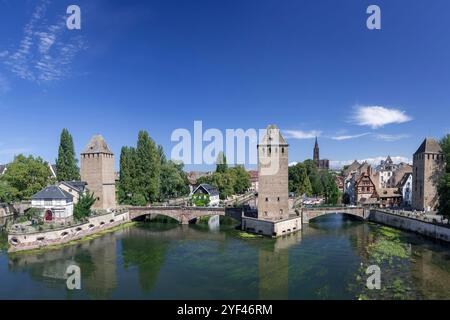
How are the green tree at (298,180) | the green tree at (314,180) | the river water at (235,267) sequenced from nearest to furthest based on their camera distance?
the river water at (235,267), the green tree at (298,180), the green tree at (314,180)

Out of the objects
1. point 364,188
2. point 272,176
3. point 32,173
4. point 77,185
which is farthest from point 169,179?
point 364,188

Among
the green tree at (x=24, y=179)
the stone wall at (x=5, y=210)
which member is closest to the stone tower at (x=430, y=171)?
the green tree at (x=24, y=179)

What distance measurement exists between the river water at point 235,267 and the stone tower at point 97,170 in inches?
374

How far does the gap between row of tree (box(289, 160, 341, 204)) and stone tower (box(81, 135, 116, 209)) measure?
130 ft

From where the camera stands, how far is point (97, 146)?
45.4m

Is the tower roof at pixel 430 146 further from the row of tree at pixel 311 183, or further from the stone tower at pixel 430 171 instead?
the row of tree at pixel 311 183

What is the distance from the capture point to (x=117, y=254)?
29.4m

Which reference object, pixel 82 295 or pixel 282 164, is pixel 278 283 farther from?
pixel 282 164

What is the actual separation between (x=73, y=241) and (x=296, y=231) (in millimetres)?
25325

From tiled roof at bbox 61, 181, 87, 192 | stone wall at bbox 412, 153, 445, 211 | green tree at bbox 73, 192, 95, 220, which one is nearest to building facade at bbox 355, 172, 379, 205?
stone wall at bbox 412, 153, 445, 211

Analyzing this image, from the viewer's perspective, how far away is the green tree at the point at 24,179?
49969mm

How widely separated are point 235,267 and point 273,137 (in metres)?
18.2

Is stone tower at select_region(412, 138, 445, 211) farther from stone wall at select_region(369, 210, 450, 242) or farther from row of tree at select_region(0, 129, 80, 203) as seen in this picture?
row of tree at select_region(0, 129, 80, 203)

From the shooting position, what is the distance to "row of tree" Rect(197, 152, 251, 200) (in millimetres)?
67438
